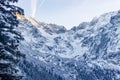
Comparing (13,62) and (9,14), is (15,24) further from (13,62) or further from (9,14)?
(13,62)

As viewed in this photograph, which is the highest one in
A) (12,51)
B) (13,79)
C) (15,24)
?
(15,24)

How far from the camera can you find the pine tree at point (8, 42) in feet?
→ 71.6

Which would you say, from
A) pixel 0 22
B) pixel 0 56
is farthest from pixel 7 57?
pixel 0 22

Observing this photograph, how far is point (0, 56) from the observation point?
21656 millimetres

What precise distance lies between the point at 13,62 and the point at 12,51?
0.57 metres

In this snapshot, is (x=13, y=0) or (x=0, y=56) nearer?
(x=0, y=56)

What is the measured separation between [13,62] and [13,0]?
3.27 meters

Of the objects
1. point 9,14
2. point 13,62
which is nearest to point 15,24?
point 9,14

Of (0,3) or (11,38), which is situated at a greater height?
(0,3)

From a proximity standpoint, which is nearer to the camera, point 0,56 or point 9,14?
point 0,56

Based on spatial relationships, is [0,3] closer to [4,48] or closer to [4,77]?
[4,48]

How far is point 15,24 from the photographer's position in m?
23.2

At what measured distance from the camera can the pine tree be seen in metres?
21.8

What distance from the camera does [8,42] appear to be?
2262 cm
